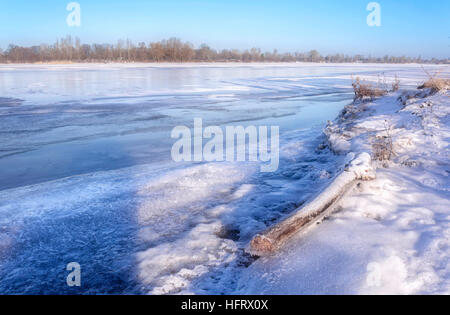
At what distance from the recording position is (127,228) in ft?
10.2

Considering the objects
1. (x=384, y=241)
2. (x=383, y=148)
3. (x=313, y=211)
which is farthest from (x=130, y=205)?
(x=383, y=148)

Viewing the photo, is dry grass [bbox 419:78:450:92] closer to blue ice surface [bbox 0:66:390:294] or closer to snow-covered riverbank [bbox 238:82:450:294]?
blue ice surface [bbox 0:66:390:294]

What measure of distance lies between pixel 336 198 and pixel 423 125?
292 cm

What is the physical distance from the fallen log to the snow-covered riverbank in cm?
8

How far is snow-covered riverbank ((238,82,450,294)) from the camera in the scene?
2.03 metres

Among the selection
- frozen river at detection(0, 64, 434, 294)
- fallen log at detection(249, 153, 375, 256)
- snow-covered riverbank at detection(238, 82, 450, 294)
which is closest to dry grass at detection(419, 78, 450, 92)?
frozen river at detection(0, 64, 434, 294)

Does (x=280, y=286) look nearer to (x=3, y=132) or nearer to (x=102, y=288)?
(x=102, y=288)

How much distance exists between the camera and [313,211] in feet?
9.31

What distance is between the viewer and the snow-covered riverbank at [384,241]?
6.68 ft

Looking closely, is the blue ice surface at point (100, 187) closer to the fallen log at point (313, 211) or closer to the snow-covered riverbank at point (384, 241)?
the fallen log at point (313, 211)

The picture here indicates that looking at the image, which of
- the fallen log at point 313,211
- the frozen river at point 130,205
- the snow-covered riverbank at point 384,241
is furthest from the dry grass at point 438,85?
the fallen log at point 313,211

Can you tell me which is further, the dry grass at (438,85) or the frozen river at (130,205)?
the dry grass at (438,85)

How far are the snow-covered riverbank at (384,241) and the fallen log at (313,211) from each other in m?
0.08

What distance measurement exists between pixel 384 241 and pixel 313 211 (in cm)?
59
